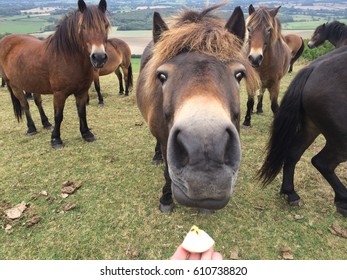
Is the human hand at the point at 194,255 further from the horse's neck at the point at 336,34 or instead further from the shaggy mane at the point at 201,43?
the horse's neck at the point at 336,34

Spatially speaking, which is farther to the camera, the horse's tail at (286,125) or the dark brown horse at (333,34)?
the dark brown horse at (333,34)

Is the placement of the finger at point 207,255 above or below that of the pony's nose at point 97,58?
below

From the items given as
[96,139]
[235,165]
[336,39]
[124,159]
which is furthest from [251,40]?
[336,39]

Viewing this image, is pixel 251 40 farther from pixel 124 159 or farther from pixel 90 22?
pixel 124 159

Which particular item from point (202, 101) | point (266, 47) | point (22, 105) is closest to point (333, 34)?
point (266, 47)

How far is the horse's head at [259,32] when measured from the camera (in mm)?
5047

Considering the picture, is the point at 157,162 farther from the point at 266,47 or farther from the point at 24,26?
the point at 24,26

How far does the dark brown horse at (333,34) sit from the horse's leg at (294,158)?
8.59 meters

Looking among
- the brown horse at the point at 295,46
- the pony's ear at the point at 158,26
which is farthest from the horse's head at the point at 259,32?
the brown horse at the point at 295,46

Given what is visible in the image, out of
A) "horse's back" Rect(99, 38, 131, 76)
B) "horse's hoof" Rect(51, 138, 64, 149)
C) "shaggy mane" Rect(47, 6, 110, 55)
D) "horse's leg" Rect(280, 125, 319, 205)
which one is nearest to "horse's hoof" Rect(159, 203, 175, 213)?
"horse's leg" Rect(280, 125, 319, 205)

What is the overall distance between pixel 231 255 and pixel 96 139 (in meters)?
4.07

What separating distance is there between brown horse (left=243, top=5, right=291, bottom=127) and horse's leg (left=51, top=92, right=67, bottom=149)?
12.2 ft

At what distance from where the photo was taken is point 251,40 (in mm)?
5152

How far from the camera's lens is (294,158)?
3.59 metres
